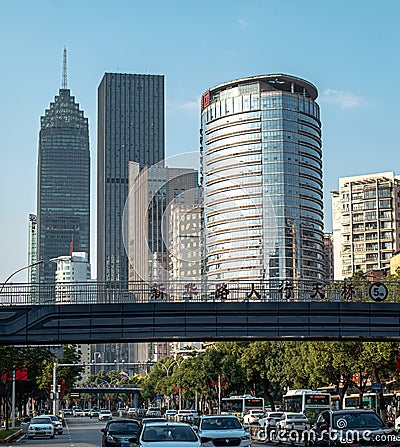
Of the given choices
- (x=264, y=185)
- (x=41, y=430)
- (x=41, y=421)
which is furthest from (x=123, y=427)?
(x=264, y=185)

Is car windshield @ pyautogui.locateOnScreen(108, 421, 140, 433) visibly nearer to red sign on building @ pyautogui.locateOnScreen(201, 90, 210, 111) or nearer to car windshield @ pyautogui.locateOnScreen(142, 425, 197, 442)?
car windshield @ pyautogui.locateOnScreen(142, 425, 197, 442)

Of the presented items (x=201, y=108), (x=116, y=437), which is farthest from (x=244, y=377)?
(x=201, y=108)

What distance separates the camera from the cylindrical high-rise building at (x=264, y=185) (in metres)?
181

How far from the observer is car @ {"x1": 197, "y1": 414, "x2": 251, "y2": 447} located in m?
31.0

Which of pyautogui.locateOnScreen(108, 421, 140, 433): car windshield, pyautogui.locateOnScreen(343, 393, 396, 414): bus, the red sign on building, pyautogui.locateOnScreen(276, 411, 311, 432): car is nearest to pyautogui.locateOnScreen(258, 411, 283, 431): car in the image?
pyautogui.locateOnScreen(276, 411, 311, 432): car

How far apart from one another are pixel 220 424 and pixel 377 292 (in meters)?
20.2

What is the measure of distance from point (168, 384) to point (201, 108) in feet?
237

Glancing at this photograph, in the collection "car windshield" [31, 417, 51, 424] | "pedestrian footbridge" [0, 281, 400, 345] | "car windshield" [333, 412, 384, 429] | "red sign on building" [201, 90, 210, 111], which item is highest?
"red sign on building" [201, 90, 210, 111]

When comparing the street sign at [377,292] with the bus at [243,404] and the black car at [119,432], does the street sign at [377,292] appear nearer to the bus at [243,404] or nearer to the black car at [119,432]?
the black car at [119,432]

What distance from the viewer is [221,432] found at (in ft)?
103

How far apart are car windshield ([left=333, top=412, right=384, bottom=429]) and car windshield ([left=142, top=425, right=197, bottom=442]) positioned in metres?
7.10

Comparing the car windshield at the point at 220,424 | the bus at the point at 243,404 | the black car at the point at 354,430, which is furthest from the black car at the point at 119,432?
the bus at the point at 243,404

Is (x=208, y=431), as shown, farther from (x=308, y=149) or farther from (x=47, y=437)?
(x=308, y=149)

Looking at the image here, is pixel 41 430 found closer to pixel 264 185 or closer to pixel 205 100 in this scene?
pixel 264 185
